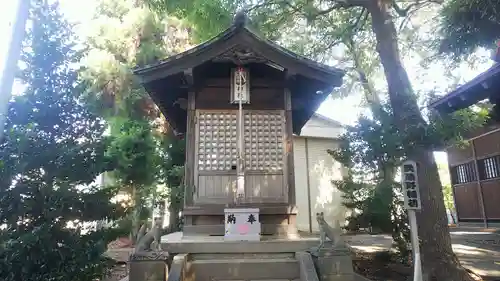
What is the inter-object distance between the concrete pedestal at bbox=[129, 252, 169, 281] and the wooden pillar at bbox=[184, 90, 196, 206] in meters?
2.13

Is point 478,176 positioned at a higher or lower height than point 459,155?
lower

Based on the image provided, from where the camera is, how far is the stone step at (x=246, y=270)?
5.96 meters

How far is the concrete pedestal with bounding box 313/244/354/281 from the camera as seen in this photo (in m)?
5.64

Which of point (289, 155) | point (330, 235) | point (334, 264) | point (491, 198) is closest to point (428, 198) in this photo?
point (330, 235)

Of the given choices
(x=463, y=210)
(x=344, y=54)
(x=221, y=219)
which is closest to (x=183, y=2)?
(x=221, y=219)

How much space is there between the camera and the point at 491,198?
574 inches

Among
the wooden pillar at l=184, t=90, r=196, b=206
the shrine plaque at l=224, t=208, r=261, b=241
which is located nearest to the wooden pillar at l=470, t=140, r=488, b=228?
the shrine plaque at l=224, t=208, r=261, b=241

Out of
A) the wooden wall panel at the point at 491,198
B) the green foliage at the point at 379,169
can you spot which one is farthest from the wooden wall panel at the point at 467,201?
the green foliage at the point at 379,169

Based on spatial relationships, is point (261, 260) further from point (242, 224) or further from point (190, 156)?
point (190, 156)

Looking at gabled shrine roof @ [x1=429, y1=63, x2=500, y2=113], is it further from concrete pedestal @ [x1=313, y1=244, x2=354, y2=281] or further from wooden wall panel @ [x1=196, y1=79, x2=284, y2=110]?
concrete pedestal @ [x1=313, y1=244, x2=354, y2=281]

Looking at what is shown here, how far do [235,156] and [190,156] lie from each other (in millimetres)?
991

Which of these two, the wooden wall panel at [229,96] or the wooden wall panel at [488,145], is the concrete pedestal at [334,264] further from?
the wooden wall panel at [488,145]

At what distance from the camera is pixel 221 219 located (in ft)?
25.0

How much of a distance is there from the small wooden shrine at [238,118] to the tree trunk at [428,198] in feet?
4.41
